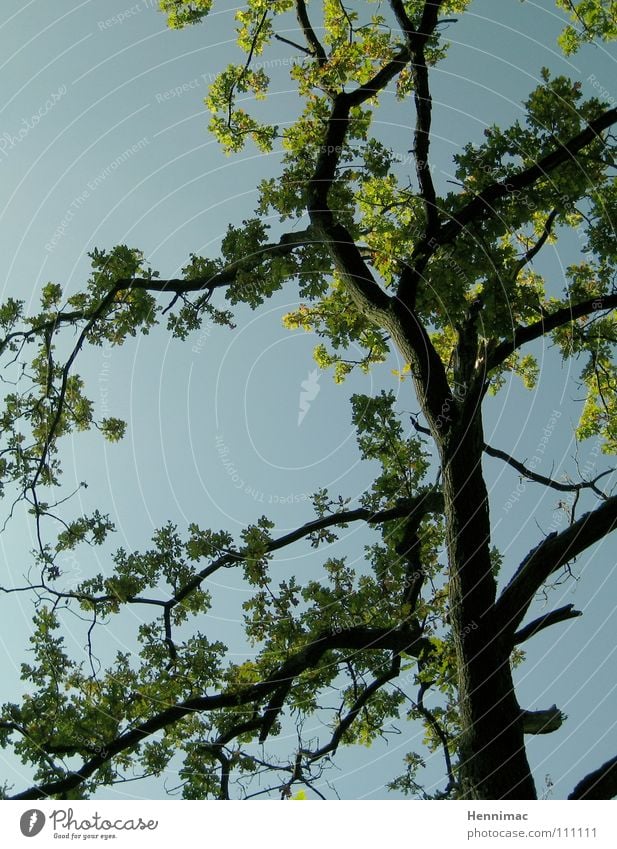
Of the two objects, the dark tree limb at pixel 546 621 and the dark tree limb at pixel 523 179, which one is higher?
the dark tree limb at pixel 523 179

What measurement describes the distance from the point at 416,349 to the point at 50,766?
7.90 m

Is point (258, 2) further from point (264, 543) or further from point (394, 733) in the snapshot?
point (394, 733)

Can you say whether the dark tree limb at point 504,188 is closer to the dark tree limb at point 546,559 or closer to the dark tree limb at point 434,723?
the dark tree limb at point 546,559

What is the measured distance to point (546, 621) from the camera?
8688mm

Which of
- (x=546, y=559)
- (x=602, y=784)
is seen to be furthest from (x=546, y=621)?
(x=602, y=784)

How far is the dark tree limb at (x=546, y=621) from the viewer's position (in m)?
8.62

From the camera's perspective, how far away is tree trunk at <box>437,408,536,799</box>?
23.2 ft

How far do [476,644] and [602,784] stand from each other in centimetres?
189

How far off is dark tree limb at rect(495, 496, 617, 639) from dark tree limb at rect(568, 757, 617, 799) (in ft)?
5.27

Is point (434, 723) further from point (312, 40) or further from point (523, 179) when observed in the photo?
point (312, 40)

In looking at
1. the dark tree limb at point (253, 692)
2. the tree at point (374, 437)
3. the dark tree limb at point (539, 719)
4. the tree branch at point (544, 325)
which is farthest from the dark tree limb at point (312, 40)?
the dark tree limb at point (539, 719)

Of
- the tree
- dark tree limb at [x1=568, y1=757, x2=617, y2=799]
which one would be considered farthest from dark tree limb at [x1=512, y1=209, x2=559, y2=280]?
dark tree limb at [x1=568, y1=757, x2=617, y2=799]

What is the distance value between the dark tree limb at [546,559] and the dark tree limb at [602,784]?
161 centimetres
